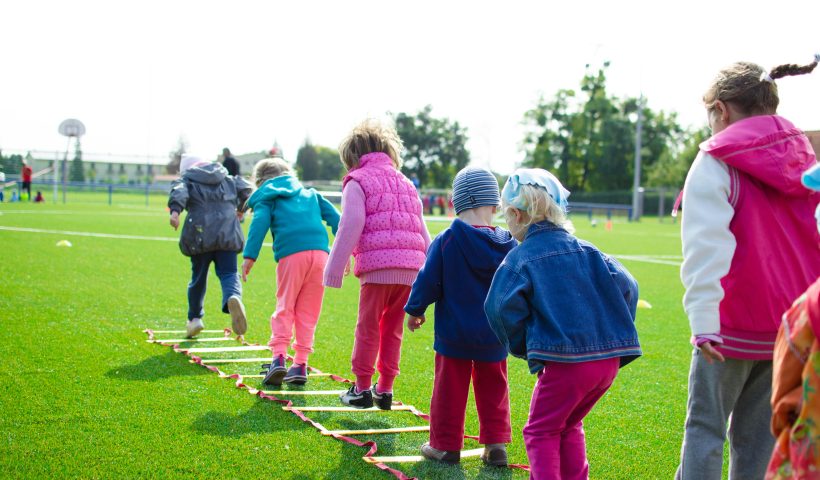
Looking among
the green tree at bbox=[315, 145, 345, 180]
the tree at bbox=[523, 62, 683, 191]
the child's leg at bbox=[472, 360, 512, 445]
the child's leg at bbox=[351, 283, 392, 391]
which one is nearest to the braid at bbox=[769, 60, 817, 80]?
the child's leg at bbox=[472, 360, 512, 445]

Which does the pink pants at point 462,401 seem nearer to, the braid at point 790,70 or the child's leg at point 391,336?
the child's leg at point 391,336

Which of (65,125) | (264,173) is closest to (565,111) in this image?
(65,125)

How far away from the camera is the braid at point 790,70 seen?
9.85 ft

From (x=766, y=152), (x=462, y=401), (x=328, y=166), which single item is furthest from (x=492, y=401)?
(x=328, y=166)

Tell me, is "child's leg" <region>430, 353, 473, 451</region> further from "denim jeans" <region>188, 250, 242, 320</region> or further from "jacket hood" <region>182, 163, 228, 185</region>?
"jacket hood" <region>182, 163, 228, 185</region>

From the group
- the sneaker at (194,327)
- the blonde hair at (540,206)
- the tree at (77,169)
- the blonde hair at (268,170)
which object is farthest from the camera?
the tree at (77,169)

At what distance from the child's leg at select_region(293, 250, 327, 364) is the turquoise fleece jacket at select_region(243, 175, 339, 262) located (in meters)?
0.11

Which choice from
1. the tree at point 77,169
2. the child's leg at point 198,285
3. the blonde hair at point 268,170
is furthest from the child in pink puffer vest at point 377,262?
the tree at point 77,169

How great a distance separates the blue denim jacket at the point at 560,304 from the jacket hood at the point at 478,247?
2.11ft

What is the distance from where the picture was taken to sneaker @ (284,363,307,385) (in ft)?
18.6

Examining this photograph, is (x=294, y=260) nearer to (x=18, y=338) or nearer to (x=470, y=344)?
(x=470, y=344)

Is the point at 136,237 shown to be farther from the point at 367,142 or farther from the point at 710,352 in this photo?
the point at 710,352

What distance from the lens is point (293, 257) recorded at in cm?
579

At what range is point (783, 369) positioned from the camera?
2.01 m
